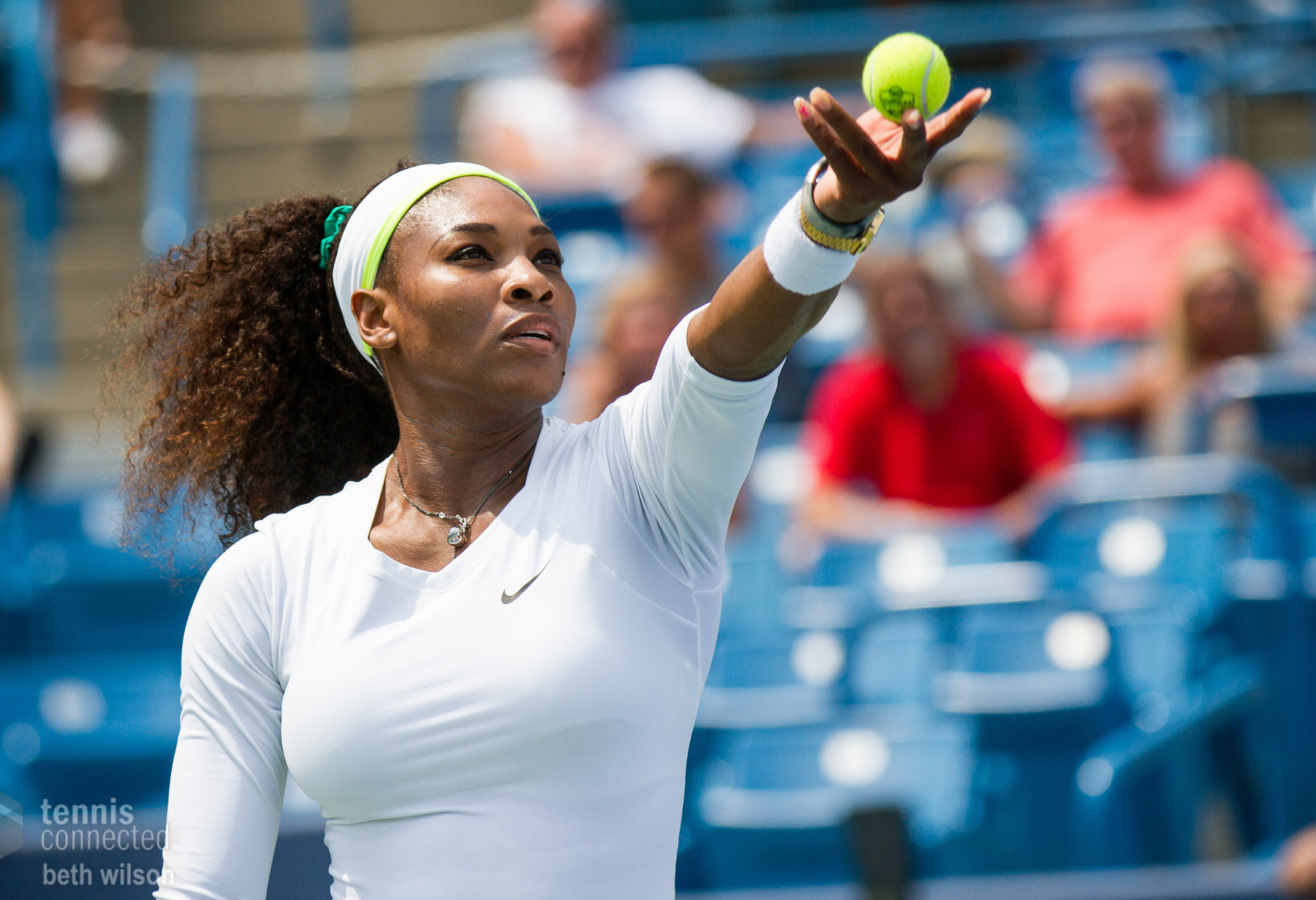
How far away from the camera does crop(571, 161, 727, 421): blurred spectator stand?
4473 mm

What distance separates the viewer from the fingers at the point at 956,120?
142 cm

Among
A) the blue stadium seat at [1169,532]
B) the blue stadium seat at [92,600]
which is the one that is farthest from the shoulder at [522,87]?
the blue stadium seat at [1169,532]

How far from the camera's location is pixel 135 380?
2.26 metres

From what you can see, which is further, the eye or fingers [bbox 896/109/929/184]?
the eye

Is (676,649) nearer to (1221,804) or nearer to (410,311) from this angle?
(410,311)

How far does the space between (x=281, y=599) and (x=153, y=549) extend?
0.69m

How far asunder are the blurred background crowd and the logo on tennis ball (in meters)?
0.67

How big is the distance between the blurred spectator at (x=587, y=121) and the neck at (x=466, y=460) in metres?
4.35

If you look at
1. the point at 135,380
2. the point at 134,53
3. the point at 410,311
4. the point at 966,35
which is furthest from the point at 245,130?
the point at 410,311

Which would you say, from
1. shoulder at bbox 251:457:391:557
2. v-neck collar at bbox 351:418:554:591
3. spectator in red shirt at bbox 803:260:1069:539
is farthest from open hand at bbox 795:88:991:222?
spectator in red shirt at bbox 803:260:1069:539

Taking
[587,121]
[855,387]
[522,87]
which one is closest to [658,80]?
[587,121]

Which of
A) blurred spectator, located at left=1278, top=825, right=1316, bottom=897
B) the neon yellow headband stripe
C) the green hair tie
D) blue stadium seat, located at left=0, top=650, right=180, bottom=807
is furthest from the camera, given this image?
blue stadium seat, located at left=0, top=650, right=180, bottom=807

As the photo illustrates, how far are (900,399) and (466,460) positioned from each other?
9.58 feet

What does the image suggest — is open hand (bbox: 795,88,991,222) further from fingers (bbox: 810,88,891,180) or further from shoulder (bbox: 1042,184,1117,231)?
shoulder (bbox: 1042,184,1117,231)
